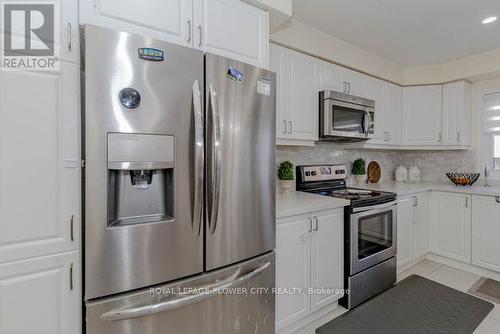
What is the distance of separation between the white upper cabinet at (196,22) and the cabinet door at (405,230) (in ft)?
7.13

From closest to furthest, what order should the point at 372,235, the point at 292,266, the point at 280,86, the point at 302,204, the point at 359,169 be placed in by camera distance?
the point at 292,266, the point at 302,204, the point at 280,86, the point at 372,235, the point at 359,169

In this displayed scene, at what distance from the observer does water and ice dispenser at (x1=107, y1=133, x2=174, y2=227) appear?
1.04 meters

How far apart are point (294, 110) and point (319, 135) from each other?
38 centimetres

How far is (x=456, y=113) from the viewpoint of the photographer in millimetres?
3129

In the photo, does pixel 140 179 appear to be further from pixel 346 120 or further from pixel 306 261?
pixel 346 120

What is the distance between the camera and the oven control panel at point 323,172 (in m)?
2.57

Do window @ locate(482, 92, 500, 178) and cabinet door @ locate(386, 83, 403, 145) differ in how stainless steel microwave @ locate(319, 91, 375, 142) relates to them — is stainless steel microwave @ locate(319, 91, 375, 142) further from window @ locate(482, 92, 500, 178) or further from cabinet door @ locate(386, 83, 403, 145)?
window @ locate(482, 92, 500, 178)

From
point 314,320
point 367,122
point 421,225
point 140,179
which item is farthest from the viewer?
point 421,225

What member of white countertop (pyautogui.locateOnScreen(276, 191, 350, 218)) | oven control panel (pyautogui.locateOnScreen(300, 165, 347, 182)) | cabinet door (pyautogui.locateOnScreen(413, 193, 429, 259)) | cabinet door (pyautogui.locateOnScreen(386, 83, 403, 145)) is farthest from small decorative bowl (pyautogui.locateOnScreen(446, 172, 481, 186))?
white countertop (pyautogui.locateOnScreen(276, 191, 350, 218))

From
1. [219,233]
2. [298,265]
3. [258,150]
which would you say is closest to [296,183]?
[298,265]

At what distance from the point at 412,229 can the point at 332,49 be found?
2.16 metres

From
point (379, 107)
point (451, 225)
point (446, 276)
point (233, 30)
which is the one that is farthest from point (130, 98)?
point (451, 225)

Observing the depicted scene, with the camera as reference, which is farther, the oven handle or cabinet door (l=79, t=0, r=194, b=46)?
the oven handle

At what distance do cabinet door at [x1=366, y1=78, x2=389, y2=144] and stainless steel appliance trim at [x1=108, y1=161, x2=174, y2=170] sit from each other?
2.61 m
